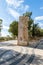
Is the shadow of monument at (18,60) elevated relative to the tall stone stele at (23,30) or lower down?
lower down

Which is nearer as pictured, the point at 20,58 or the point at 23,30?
the point at 20,58

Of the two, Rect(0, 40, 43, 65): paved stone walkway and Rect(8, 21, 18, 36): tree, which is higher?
Rect(8, 21, 18, 36): tree

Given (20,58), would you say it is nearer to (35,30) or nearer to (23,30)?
(23,30)

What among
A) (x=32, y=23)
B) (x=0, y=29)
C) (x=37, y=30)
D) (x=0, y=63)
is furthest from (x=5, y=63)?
(x=37, y=30)

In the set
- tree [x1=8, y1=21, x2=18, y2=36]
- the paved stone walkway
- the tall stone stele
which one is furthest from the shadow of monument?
tree [x1=8, y1=21, x2=18, y2=36]

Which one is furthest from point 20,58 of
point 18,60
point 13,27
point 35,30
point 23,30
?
point 35,30

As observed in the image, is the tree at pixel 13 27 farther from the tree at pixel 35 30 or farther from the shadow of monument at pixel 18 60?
the shadow of monument at pixel 18 60

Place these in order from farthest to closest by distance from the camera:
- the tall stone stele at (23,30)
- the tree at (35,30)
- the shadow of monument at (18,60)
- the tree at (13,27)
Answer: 1. the tree at (35,30)
2. the tree at (13,27)
3. the tall stone stele at (23,30)
4. the shadow of monument at (18,60)

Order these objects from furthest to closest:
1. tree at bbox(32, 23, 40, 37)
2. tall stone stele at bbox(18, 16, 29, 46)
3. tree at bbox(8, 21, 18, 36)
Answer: tree at bbox(32, 23, 40, 37) → tree at bbox(8, 21, 18, 36) → tall stone stele at bbox(18, 16, 29, 46)

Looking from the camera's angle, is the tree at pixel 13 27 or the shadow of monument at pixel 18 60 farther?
the tree at pixel 13 27

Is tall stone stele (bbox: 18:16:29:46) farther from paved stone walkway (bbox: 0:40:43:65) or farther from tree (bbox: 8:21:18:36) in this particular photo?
tree (bbox: 8:21:18:36)

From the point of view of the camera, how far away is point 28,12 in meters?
24.4

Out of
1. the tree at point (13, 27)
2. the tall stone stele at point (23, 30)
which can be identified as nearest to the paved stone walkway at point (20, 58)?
the tall stone stele at point (23, 30)

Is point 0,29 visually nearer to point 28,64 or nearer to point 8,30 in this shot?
point 8,30
